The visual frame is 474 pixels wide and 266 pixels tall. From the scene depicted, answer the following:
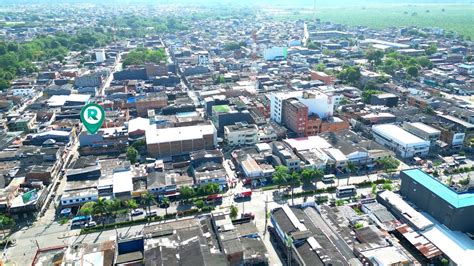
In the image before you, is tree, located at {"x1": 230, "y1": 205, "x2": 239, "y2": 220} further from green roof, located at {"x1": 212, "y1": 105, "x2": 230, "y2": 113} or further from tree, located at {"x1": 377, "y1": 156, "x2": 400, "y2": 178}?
green roof, located at {"x1": 212, "y1": 105, "x2": 230, "y2": 113}

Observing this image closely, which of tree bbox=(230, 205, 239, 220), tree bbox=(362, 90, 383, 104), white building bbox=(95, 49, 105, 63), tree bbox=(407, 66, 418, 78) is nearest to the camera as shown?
tree bbox=(230, 205, 239, 220)

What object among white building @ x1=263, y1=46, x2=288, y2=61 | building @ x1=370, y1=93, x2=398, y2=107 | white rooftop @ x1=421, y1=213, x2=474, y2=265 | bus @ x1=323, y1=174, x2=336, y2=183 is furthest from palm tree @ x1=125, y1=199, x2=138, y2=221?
white building @ x1=263, y1=46, x2=288, y2=61

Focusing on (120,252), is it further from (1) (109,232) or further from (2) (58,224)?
(2) (58,224)

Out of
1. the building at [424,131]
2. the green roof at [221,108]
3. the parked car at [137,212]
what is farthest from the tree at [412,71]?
the parked car at [137,212]

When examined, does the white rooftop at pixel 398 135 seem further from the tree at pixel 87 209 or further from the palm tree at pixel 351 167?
the tree at pixel 87 209

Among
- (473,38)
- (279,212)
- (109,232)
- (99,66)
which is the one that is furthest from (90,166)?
(473,38)

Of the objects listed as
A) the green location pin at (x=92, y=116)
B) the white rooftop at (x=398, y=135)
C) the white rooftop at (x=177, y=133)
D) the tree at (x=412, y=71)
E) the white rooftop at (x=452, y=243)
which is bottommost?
the white rooftop at (x=452, y=243)
